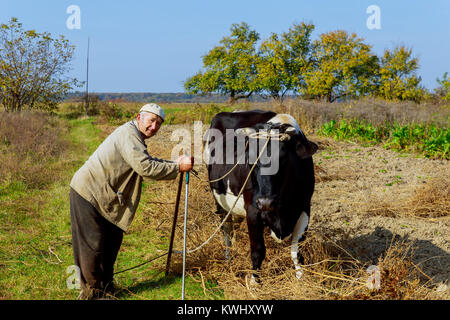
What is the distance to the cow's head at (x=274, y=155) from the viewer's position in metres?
3.93

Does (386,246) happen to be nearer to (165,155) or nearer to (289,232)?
(289,232)

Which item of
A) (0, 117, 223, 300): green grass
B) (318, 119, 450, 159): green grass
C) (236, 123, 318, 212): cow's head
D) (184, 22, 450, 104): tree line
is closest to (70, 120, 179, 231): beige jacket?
(236, 123, 318, 212): cow's head

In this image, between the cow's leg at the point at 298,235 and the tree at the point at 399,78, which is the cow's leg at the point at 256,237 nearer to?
the cow's leg at the point at 298,235

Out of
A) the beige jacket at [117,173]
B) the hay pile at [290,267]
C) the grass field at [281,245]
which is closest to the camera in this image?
the hay pile at [290,267]

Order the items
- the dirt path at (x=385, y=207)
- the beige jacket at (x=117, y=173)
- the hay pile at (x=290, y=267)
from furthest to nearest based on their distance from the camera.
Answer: the dirt path at (x=385, y=207), the beige jacket at (x=117, y=173), the hay pile at (x=290, y=267)

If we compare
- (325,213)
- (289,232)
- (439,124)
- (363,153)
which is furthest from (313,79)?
(289,232)

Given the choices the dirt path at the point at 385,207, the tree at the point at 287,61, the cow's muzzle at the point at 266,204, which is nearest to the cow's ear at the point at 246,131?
the cow's muzzle at the point at 266,204

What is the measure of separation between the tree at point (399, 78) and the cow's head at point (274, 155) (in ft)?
118

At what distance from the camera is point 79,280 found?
13.8 feet

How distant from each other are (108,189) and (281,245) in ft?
6.83

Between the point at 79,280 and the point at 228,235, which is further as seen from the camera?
the point at 228,235

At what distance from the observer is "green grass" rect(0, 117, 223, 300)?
4465 millimetres

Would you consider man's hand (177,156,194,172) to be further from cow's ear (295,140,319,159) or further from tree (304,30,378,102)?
tree (304,30,378,102)

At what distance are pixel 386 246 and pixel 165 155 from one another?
244 inches
